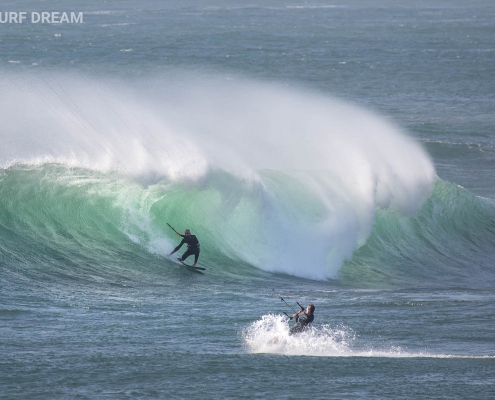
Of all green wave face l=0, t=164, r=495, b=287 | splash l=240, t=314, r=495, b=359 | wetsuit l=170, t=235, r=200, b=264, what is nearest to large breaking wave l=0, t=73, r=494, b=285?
green wave face l=0, t=164, r=495, b=287

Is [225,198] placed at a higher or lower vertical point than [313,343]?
higher

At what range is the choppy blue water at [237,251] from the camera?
11.3 meters

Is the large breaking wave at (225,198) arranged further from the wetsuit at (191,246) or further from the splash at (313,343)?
the splash at (313,343)

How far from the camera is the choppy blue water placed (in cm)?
1132

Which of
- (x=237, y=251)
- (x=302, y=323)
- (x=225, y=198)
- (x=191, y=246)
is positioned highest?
(x=225, y=198)

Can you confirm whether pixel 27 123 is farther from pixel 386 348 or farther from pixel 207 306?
pixel 386 348

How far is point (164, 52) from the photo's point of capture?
216 ft

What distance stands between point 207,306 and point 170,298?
763 mm

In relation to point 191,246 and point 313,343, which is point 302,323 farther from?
point 191,246

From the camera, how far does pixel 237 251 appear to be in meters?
18.0

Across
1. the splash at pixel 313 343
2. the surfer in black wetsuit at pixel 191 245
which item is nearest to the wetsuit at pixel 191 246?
the surfer in black wetsuit at pixel 191 245

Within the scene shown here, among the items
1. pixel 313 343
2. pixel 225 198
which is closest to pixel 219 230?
pixel 225 198

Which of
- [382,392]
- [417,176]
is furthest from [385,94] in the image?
[382,392]

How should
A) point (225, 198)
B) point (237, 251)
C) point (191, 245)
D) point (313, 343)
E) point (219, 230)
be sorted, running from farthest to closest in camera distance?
point (225, 198), point (219, 230), point (237, 251), point (191, 245), point (313, 343)
